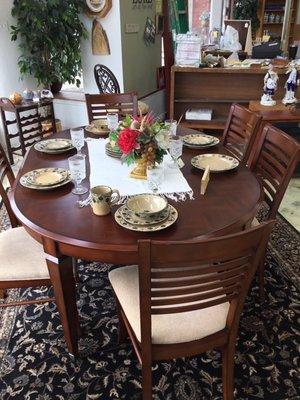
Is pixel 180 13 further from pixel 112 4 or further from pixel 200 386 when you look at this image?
pixel 200 386

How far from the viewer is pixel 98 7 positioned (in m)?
3.58

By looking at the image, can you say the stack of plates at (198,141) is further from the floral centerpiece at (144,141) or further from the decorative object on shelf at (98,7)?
the decorative object on shelf at (98,7)

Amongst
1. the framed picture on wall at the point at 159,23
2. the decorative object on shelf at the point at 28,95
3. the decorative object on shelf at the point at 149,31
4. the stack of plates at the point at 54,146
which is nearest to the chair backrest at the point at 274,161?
the stack of plates at the point at 54,146

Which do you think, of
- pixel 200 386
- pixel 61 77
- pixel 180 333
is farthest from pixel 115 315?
pixel 61 77

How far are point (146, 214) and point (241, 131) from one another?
4.05 feet

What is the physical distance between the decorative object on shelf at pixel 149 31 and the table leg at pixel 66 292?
3.58m

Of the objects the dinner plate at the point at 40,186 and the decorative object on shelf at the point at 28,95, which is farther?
the decorative object on shelf at the point at 28,95

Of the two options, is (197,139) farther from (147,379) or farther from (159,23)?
(159,23)

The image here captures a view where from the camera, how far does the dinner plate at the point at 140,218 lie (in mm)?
1252

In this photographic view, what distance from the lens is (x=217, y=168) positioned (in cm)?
175

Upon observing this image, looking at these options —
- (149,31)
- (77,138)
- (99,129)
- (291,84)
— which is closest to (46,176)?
(77,138)

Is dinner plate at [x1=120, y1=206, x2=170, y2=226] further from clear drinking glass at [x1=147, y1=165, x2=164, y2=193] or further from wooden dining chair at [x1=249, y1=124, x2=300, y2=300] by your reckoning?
wooden dining chair at [x1=249, y1=124, x2=300, y2=300]

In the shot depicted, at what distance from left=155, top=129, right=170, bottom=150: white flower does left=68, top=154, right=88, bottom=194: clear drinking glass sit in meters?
0.36

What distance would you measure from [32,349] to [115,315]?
1.43 feet
